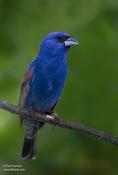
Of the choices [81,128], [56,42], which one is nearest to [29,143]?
[56,42]

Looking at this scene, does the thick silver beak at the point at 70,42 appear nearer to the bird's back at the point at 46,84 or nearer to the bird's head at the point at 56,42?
the bird's head at the point at 56,42

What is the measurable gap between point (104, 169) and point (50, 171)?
1.43 feet

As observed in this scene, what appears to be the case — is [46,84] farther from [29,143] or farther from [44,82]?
[29,143]

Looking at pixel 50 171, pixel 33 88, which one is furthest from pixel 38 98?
pixel 50 171

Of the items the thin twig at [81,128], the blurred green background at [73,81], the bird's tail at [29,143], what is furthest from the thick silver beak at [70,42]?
the thin twig at [81,128]

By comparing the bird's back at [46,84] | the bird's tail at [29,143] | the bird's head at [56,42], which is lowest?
the bird's tail at [29,143]

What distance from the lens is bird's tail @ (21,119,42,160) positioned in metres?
7.09

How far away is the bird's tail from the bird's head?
0.63m

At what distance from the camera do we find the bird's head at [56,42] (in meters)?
7.07

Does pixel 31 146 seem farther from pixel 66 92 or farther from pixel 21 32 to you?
pixel 21 32

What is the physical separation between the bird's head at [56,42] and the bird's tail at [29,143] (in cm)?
63

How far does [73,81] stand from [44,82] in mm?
375

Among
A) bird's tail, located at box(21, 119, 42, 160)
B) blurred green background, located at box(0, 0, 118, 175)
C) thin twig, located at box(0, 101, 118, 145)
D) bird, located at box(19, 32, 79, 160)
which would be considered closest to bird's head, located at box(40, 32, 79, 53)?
bird, located at box(19, 32, 79, 160)

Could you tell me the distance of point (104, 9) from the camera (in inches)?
302
